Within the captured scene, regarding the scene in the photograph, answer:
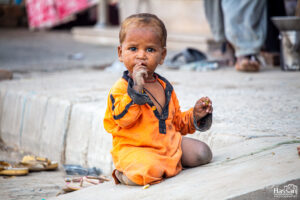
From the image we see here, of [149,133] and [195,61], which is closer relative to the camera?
[149,133]

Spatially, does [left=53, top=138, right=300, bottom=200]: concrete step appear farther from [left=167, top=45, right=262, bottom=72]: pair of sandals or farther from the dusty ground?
[left=167, top=45, right=262, bottom=72]: pair of sandals

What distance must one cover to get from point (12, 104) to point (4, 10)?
11.5 meters

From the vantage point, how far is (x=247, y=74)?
17.4 ft

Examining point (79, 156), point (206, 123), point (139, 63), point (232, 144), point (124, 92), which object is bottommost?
point (79, 156)

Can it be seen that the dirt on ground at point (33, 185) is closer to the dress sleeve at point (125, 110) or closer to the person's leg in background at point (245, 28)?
the dress sleeve at point (125, 110)

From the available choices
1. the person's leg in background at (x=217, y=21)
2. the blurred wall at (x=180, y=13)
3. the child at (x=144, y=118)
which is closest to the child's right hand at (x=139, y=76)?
the child at (x=144, y=118)

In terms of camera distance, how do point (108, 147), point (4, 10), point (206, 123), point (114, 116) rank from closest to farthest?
1. point (114, 116)
2. point (206, 123)
3. point (108, 147)
4. point (4, 10)

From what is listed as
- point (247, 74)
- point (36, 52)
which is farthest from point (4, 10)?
point (247, 74)

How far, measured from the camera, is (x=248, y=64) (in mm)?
5305

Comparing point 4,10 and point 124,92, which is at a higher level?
point 4,10

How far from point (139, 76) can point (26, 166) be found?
5.93ft

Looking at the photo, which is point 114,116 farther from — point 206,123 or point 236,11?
point 236,11

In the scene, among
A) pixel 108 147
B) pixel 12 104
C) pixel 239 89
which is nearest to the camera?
pixel 108 147

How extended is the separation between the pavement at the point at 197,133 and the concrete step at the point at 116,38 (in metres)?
1.93
